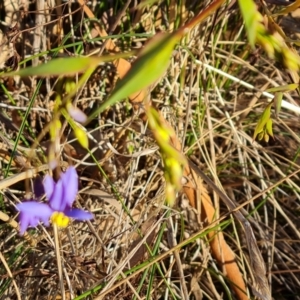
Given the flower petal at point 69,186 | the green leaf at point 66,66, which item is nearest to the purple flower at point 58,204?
the flower petal at point 69,186

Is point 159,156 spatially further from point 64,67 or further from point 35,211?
point 64,67

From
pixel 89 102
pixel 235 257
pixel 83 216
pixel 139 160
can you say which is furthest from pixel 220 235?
pixel 83 216

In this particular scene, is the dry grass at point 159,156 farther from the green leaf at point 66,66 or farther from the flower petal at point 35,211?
the green leaf at point 66,66

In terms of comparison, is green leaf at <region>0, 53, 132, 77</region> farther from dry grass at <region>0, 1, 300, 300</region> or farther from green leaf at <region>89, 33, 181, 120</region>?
dry grass at <region>0, 1, 300, 300</region>

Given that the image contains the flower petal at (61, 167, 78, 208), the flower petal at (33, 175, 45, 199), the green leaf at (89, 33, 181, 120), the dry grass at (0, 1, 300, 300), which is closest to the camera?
the green leaf at (89, 33, 181, 120)

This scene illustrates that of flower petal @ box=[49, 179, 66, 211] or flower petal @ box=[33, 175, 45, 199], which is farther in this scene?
flower petal @ box=[33, 175, 45, 199]

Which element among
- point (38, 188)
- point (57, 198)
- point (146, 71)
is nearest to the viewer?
point (146, 71)

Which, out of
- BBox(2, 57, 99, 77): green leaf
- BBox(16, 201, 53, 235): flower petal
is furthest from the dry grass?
BBox(2, 57, 99, 77): green leaf

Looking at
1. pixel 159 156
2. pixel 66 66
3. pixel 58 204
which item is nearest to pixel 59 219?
pixel 58 204
